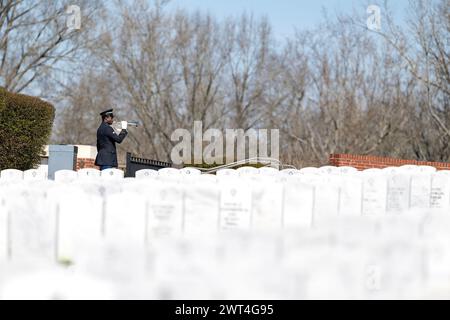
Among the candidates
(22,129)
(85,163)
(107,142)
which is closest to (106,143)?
(107,142)

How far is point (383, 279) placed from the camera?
4254mm

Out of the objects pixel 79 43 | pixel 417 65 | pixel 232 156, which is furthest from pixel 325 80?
pixel 79 43

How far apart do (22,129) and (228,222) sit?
8805mm

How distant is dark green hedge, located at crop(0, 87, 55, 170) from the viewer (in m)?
12.9

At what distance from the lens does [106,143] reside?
11008mm

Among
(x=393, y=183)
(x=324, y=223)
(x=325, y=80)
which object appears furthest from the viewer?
(x=325, y=80)

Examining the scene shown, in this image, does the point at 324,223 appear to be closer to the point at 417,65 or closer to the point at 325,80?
the point at 417,65

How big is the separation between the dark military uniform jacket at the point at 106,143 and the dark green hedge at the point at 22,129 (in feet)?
8.27

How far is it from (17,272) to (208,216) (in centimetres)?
153

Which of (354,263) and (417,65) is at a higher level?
(417,65)

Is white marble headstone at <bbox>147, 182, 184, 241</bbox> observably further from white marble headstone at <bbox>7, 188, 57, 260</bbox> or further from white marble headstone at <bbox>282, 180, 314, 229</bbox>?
white marble headstone at <bbox>282, 180, 314, 229</bbox>

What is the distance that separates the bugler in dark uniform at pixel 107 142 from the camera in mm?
10922
